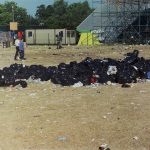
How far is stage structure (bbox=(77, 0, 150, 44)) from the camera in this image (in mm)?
54062

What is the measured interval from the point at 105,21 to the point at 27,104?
158 feet

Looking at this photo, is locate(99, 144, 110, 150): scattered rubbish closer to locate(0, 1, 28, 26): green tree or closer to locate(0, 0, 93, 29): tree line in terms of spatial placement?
locate(0, 0, 93, 29): tree line

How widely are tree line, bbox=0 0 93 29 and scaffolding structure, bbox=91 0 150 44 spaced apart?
4136 centimetres

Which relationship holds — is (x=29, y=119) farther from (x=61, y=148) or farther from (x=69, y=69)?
(x=69, y=69)

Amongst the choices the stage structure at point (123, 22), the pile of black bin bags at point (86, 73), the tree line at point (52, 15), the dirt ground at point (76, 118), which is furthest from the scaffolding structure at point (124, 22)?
the tree line at point (52, 15)

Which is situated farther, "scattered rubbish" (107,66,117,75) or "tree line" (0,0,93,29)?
"tree line" (0,0,93,29)

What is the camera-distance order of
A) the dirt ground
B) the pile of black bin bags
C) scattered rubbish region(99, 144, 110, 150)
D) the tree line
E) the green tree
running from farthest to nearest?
the green tree, the tree line, the pile of black bin bags, the dirt ground, scattered rubbish region(99, 144, 110, 150)

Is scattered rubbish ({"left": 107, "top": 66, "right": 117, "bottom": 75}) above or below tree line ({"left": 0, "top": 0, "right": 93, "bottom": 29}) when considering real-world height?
below

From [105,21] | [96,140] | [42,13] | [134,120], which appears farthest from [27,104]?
[42,13]

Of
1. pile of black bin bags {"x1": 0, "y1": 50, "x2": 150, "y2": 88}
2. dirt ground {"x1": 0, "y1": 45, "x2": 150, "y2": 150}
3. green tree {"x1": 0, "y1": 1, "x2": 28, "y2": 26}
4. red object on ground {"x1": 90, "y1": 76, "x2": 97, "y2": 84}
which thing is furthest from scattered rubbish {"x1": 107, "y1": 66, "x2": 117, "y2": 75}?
green tree {"x1": 0, "y1": 1, "x2": 28, "y2": 26}

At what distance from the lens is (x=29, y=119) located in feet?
40.0

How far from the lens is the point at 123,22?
57.0 meters

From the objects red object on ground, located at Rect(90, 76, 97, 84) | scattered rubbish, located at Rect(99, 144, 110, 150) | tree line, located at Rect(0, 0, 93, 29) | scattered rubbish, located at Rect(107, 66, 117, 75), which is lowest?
scattered rubbish, located at Rect(99, 144, 110, 150)

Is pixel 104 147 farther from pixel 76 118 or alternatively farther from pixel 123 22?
pixel 123 22
